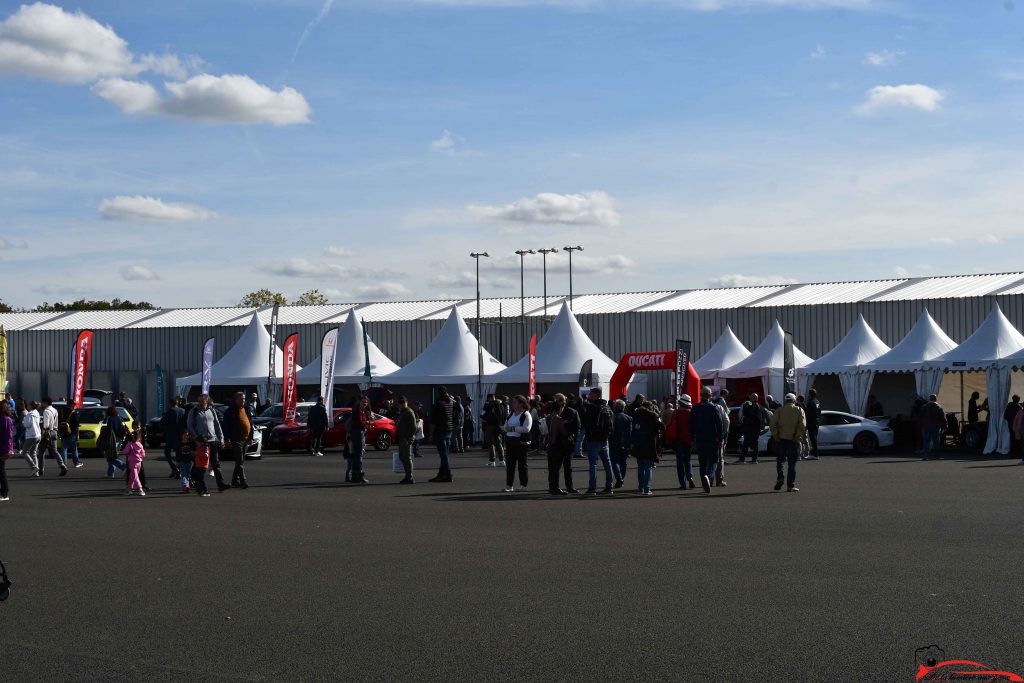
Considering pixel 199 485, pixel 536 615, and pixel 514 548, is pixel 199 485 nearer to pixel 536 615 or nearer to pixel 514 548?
pixel 514 548

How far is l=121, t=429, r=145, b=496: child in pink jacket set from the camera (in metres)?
18.9

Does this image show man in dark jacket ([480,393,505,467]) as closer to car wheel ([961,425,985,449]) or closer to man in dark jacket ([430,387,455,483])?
man in dark jacket ([430,387,455,483])

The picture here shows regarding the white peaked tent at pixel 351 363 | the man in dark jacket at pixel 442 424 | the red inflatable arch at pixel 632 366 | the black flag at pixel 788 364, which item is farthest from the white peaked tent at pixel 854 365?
the man in dark jacket at pixel 442 424

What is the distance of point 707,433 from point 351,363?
27.9 meters

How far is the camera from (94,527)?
46.5 ft

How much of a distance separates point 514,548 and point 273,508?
5.69 meters

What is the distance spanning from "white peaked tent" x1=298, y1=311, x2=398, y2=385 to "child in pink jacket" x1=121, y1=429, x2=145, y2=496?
79.2 feet

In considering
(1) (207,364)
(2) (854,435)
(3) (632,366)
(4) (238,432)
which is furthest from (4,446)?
(1) (207,364)

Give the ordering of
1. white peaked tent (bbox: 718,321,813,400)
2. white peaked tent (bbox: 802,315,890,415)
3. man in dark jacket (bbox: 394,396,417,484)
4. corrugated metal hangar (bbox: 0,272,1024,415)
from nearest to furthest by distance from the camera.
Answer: man in dark jacket (bbox: 394,396,417,484), white peaked tent (bbox: 802,315,890,415), white peaked tent (bbox: 718,321,813,400), corrugated metal hangar (bbox: 0,272,1024,415)

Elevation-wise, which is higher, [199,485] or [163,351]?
[163,351]

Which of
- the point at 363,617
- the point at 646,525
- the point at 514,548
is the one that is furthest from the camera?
the point at 646,525

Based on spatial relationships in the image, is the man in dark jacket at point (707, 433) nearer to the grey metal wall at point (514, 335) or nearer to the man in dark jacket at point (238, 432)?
the man in dark jacket at point (238, 432)

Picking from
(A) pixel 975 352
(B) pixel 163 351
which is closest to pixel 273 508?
(A) pixel 975 352

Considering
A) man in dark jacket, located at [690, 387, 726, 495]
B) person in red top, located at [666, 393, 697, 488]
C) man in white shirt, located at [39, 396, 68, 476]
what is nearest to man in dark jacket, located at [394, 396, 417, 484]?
person in red top, located at [666, 393, 697, 488]
